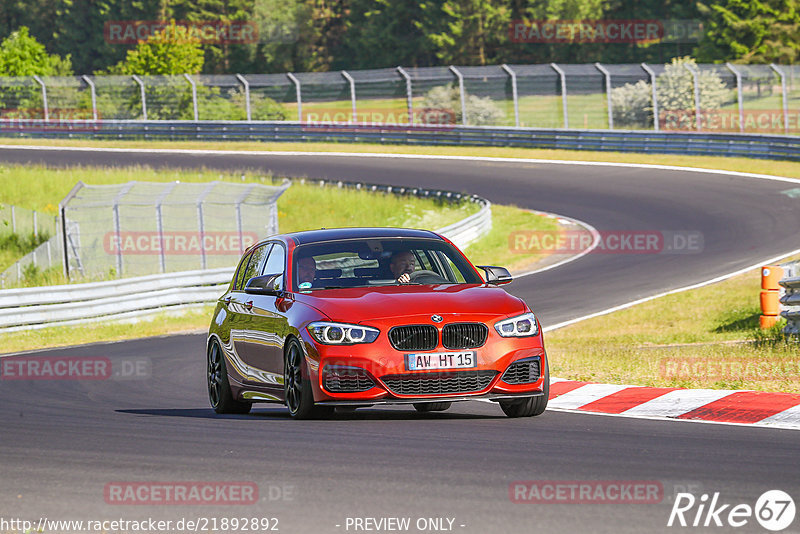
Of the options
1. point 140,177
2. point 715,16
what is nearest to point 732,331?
point 140,177

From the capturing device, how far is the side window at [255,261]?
35.8 feet

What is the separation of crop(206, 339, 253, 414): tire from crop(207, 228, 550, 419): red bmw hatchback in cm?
34

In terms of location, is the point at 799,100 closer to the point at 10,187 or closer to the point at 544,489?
the point at 10,187

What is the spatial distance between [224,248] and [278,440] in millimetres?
17926

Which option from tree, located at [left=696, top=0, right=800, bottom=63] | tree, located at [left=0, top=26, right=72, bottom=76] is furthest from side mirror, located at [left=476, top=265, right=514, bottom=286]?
tree, located at [left=0, top=26, right=72, bottom=76]

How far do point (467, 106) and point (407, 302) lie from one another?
44916mm

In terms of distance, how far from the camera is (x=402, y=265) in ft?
32.3

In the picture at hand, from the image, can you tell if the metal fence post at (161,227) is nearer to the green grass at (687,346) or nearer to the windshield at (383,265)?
the green grass at (687,346)

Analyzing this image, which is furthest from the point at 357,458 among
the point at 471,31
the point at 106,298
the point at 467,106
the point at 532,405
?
the point at 471,31

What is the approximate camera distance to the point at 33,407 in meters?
→ 11.4

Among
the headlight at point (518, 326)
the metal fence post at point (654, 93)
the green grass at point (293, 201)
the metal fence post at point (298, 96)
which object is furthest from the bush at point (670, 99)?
the headlight at point (518, 326)

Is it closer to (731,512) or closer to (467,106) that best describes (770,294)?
(731,512)

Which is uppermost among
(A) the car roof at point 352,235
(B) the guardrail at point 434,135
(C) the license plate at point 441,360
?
(A) the car roof at point 352,235

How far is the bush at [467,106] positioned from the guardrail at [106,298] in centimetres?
3019
